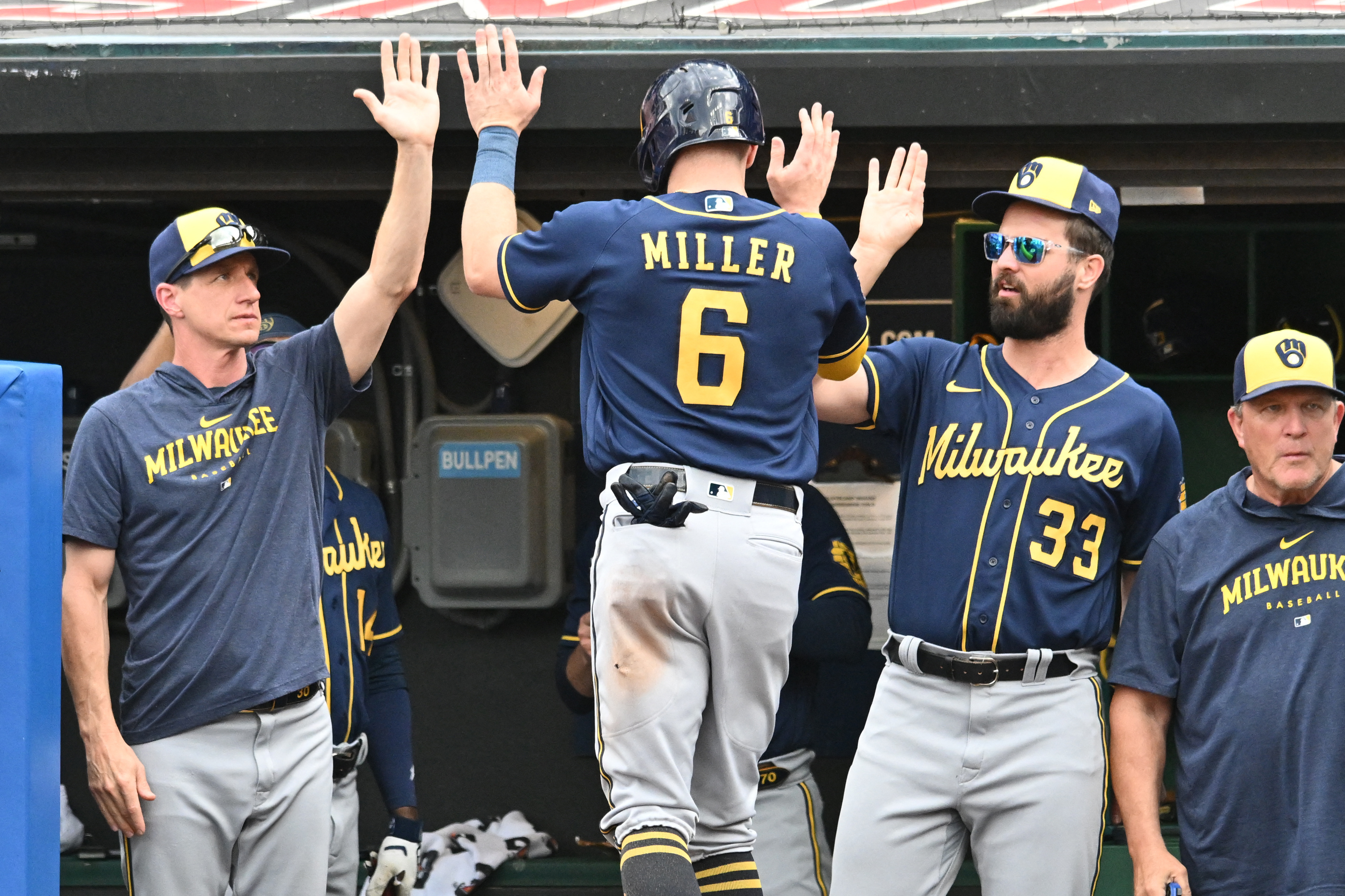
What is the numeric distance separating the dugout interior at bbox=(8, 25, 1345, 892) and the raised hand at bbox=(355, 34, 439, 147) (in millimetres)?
438

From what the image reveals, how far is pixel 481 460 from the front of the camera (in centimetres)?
447

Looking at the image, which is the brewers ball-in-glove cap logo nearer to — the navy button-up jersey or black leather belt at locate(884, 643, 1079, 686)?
black leather belt at locate(884, 643, 1079, 686)

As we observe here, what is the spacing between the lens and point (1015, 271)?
119 inches

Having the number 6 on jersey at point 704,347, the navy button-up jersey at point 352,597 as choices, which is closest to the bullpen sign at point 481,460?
the navy button-up jersey at point 352,597

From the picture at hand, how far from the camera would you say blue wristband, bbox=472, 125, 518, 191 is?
8.55ft

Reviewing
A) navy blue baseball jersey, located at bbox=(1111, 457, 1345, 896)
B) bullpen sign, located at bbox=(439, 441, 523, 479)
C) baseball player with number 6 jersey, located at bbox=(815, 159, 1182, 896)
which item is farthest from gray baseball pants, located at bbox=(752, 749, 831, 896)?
bullpen sign, located at bbox=(439, 441, 523, 479)

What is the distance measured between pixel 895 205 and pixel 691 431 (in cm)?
81

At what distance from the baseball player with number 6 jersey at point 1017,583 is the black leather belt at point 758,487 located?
1.78ft

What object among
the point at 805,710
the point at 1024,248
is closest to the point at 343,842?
the point at 805,710

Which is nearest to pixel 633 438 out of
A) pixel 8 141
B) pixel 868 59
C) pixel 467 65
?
pixel 467 65

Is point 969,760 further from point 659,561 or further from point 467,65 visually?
point 467,65

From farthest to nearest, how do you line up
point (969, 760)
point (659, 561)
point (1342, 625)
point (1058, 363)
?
point (1058, 363), point (969, 760), point (1342, 625), point (659, 561)

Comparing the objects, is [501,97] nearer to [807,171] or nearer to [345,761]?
[807,171]

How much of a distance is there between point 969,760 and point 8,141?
2.56 meters
